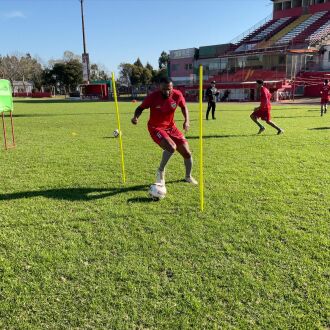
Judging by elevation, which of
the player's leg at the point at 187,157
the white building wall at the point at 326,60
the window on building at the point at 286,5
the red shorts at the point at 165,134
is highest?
the window on building at the point at 286,5

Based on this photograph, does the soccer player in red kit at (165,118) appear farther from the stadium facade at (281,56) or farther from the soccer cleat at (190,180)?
the stadium facade at (281,56)

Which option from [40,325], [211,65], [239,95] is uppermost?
[211,65]

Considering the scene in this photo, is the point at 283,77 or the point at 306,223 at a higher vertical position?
the point at 283,77

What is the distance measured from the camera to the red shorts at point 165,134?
17.2 feet

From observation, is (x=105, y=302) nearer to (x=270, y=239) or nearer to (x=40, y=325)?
(x=40, y=325)

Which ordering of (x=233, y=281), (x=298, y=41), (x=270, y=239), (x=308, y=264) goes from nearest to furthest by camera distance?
(x=233, y=281) < (x=308, y=264) < (x=270, y=239) < (x=298, y=41)

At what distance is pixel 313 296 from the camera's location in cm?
284

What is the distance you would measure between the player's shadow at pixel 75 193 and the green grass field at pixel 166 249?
18 mm

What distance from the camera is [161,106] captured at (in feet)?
17.3

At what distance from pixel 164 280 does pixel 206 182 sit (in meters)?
3.00

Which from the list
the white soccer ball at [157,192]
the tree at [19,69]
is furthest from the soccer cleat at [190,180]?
the tree at [19,69]

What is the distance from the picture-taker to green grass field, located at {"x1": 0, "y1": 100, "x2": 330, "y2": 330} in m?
2.70

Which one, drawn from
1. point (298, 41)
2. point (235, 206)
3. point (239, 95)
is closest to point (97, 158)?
point (235, 206)

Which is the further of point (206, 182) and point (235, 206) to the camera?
point (206, 182)
